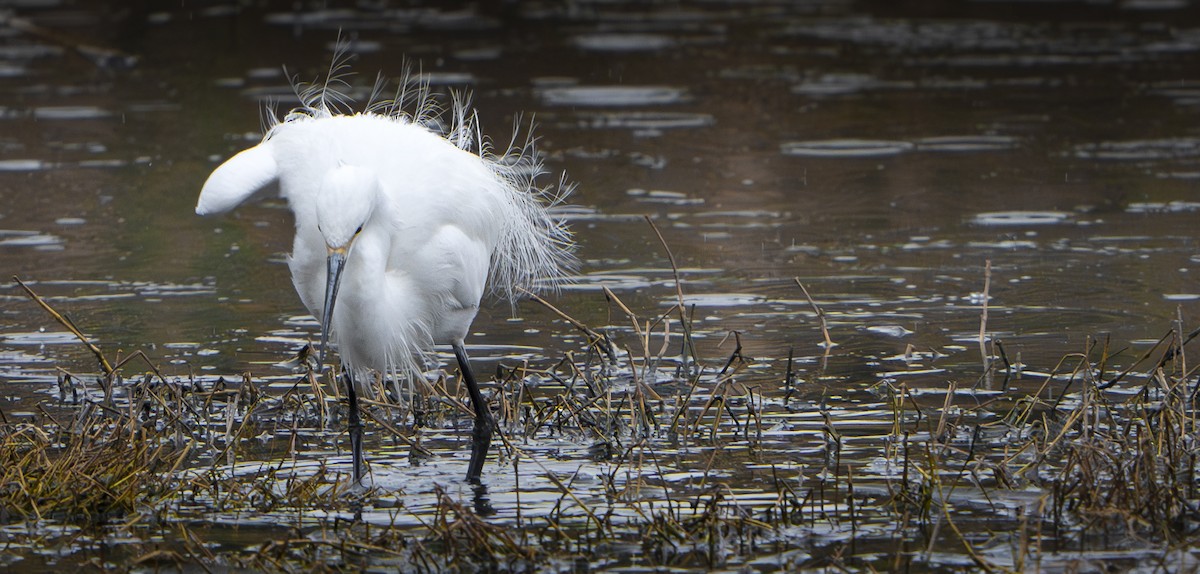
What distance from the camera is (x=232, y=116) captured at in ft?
41.9

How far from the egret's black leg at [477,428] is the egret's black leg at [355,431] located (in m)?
0.39

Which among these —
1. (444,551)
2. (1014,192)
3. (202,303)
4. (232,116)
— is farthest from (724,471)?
(232,116)

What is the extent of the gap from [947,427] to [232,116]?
27.5 ft

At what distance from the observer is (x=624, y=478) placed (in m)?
5.41

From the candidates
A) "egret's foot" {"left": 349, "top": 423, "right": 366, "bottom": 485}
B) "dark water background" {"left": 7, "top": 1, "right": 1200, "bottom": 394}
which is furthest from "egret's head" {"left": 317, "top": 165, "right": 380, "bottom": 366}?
"dark water background" {"left": 7, "top": 1, "right": 1200, "bottom": 394}

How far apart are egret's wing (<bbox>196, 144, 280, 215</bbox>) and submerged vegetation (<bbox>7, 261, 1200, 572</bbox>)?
67 centimetres

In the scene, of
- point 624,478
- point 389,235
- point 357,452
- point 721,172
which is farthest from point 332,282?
point 721,172

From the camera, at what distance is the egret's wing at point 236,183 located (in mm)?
5766

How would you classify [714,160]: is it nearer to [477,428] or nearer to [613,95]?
[613,95]

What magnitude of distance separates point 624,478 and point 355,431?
96 cm

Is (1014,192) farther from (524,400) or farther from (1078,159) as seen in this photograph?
(524,400)

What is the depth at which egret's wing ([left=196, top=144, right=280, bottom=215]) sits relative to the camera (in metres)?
5.77

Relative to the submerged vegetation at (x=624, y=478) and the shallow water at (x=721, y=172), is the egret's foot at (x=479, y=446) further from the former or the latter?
the shallow water at (x=721, y=172)

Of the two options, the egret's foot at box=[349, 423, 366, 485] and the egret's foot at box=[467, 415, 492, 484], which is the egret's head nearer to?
the egret's foot at box=[349, 423, 366, 485]
